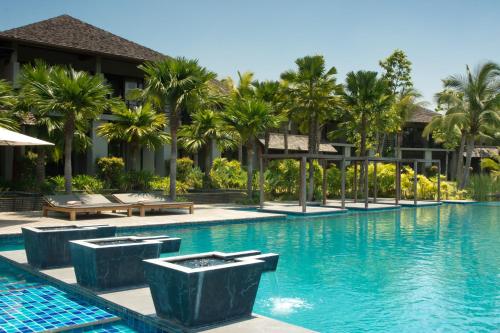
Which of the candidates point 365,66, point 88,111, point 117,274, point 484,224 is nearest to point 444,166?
point 365,66

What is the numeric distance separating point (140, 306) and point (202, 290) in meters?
1.22

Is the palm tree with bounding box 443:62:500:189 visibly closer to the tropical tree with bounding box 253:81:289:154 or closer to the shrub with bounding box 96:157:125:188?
the tropical tree with bounding box 253:81:289:154

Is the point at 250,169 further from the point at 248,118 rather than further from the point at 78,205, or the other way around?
the point at 78,205

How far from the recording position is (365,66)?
88.5 ft

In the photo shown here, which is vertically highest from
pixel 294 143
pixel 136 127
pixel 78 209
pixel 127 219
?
pixel 294 143

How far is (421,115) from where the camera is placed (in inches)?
1799

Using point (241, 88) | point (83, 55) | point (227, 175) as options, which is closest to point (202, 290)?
point (227, 175)

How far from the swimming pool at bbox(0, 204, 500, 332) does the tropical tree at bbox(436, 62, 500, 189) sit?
50.2 feet

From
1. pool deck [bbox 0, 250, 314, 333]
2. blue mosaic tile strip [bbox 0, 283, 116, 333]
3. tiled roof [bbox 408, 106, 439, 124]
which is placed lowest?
blue mosaic tile strip [bbox 0, 283, 116, 333]

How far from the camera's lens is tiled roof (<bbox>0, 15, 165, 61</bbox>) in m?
21.7

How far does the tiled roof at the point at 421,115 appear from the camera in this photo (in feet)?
144

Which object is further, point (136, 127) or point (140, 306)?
point (136, 127)

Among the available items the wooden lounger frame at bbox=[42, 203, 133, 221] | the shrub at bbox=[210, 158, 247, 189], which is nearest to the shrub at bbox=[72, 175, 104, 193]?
the wooden lounger frame at bbox=[42, 203, 133, 221]

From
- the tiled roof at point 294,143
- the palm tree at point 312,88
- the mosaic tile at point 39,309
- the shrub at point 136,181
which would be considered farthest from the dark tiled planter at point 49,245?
the tiled roof at point 294,143
